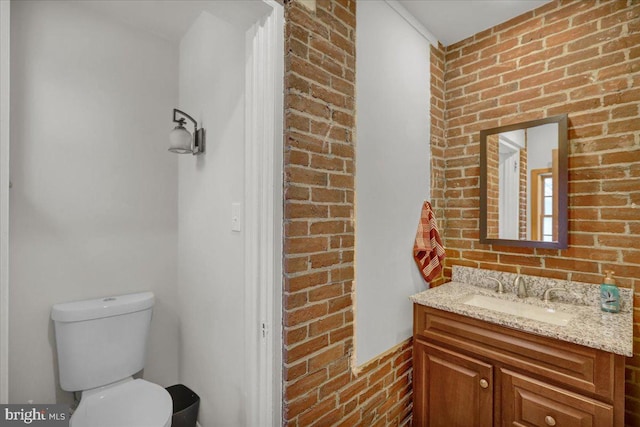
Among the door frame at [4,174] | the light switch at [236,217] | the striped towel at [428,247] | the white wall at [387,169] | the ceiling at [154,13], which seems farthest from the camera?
the striped towel at [428,247]

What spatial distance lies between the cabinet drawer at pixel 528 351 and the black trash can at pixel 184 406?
1424mm

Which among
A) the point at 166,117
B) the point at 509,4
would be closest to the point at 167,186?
the point at 166,117

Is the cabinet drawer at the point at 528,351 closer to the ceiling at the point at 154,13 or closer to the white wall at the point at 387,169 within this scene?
the white wall at the point at 387,169

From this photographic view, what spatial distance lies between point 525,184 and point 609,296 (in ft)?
2.32

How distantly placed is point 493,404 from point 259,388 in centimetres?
114

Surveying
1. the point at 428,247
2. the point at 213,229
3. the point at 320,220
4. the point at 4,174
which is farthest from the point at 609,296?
the point at 4,174

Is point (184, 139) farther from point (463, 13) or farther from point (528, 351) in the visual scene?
point (528, 351)

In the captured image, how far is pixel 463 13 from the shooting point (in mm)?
1871

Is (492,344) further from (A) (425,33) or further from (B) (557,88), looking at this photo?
(A) (425,33)

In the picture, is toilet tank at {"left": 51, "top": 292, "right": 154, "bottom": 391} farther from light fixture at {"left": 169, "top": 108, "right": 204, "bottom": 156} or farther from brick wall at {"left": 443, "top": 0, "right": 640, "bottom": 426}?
brick wall at {"left": 443, "top": 0, "right": 640, "bottom": 426}

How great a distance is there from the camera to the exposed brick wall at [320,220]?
4.02 ft

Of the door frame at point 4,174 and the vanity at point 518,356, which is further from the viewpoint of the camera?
the vanity at point 518,356

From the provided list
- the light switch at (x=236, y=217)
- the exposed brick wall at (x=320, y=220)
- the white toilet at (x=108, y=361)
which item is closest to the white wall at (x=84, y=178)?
the white toilet at (x=108, y=361)

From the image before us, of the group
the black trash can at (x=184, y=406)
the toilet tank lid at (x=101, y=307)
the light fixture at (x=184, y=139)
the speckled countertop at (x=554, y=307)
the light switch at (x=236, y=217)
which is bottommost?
the black trash can at (x=184, y=406)
